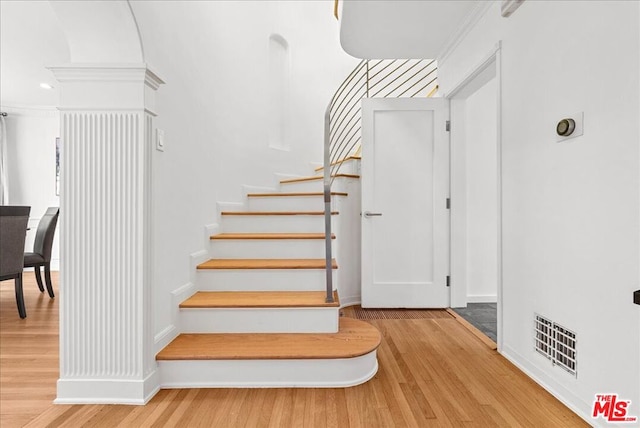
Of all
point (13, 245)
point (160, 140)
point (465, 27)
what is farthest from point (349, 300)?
point (13, 245)

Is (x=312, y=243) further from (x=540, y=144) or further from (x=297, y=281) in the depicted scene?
(x=540, y=144)

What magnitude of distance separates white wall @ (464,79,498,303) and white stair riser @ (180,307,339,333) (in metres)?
2.02

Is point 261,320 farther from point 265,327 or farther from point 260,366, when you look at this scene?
point 260,366

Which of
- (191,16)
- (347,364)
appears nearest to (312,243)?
(347,364)

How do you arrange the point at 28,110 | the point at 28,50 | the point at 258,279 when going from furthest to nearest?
1. the point at 28,110
2. the point at 28,50
3. the point at 258,279

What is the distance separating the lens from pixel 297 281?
2.38 meters

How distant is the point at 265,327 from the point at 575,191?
176 centimetres

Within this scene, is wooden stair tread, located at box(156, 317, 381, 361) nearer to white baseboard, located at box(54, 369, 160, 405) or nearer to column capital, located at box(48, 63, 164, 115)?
white baseboard, located at box(54, 369, 160, 405)

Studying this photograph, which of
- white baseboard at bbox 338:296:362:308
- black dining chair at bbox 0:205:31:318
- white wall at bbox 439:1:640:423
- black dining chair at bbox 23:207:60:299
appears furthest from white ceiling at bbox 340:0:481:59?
black dining chair at bbox 23:207:60:299

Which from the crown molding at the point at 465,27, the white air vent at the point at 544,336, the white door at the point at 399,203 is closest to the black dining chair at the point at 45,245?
the white door at the point at 399,203

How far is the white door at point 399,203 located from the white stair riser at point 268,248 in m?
0.72

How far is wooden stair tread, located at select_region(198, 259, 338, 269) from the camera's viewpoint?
92.0 inches

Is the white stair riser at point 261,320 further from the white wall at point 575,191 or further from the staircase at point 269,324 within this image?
the white wall at point 575,191

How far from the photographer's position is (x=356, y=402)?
1683mm
